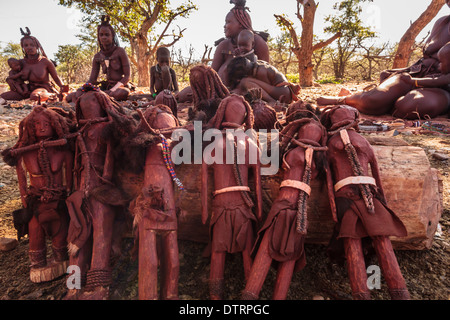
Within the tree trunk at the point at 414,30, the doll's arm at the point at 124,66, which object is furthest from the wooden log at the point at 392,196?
the tree trunk at the point at 414,30

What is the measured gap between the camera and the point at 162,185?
180 cm

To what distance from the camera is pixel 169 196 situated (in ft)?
5.84

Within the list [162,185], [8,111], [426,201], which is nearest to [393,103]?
[426,201]

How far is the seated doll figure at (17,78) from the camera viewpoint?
24.2ft

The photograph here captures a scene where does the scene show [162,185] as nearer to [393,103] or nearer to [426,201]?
[426,201]

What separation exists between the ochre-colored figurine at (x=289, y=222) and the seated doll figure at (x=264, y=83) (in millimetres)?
3163

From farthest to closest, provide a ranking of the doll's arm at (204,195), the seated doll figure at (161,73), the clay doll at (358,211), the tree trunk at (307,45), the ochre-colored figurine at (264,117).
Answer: the tree trunk at (307,45), the seated doll figure at (161,73), the ochre-colored figurine at (264,117), the doll's arm at (204,195), the clay doll at (358,211)

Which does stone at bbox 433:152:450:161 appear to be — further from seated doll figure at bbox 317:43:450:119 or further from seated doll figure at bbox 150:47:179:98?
seated doll figure at bbox 150:47:179:98

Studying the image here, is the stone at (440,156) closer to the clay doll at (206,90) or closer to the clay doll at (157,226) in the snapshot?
the clay doll at (206,90)

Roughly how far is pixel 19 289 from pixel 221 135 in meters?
1.80

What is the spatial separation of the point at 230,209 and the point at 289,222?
0.38m

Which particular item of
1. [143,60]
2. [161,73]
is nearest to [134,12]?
[143,60]

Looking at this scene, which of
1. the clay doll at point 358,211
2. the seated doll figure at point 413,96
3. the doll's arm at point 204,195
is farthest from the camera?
the seated doll figure at point 413,96

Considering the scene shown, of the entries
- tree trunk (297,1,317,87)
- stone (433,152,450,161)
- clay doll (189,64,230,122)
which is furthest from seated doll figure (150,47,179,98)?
tree trunk (297,1,317,87)
